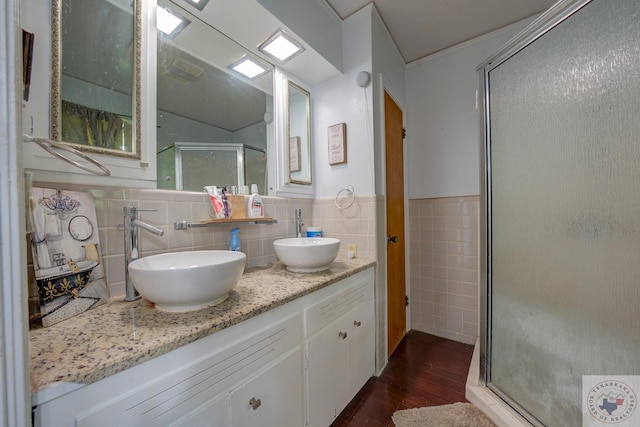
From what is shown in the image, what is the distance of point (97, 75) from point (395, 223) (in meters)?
1.82

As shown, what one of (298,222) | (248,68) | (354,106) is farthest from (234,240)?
(354,106)

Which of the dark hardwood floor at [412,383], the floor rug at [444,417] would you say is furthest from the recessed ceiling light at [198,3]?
the floor rug at [444,417]

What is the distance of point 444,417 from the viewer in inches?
46.3

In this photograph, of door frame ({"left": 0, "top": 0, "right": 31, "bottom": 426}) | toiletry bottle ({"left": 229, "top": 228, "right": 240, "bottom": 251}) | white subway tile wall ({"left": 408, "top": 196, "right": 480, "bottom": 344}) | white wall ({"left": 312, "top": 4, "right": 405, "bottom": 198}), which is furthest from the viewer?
white subway tile wall ({"left": 408, "top": 196, "right": 480, "bottom": 344})

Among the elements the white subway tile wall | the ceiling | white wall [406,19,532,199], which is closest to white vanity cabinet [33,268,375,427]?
the white subway tile wall

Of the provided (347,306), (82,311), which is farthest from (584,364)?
(82,311)

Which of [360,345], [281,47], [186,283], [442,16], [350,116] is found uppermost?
[442,16]

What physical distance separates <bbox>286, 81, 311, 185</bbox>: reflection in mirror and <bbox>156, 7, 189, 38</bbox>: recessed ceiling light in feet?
2.13

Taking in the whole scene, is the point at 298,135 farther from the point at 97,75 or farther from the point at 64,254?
the point at 64,254

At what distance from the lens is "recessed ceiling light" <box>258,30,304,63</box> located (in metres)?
1.31

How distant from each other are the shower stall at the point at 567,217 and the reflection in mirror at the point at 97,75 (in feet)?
5.49

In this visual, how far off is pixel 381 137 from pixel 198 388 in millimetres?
1585

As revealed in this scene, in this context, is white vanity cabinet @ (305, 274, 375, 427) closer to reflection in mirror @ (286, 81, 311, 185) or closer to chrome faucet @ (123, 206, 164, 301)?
chrome faucet @ (123, 206, 164, 301)

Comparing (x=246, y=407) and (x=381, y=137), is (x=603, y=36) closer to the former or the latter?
(x=381, y=137)
